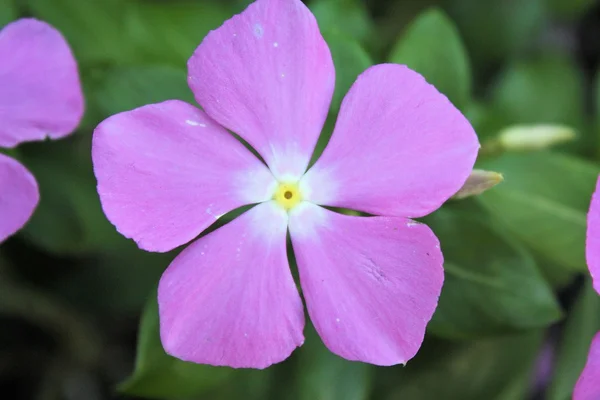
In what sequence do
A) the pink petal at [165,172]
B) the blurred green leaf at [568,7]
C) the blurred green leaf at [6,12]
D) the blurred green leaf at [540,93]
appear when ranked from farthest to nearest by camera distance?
the blurred green leaf at [568,7]
the blurred green leaf at [540,93]
the blurred green leaf at [6,12]
the pink petal at [165,172]

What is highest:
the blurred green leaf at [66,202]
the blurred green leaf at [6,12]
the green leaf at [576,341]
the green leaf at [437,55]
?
the green leaf at [437,55]

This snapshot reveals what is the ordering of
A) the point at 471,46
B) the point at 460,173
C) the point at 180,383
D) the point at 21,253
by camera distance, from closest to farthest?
the point at 460,173, the point at 180,383, the point at 21,253, the point at 471,46

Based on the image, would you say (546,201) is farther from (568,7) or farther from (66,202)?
(66,202)

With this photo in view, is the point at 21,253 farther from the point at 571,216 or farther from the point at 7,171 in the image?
the point at 571,216

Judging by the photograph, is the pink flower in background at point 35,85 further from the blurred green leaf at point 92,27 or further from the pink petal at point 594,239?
the pink petal at point 594,239

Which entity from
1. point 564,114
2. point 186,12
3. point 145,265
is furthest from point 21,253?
point 564,114

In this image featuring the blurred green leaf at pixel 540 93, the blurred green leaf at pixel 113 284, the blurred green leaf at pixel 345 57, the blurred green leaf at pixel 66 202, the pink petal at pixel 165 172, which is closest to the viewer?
the pink petal at pixel 165 172

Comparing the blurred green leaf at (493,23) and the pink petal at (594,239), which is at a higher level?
the pink petal at (594,239)

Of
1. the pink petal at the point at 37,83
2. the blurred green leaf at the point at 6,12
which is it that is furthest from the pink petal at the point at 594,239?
the blurred green leaf at the point at 6,12
